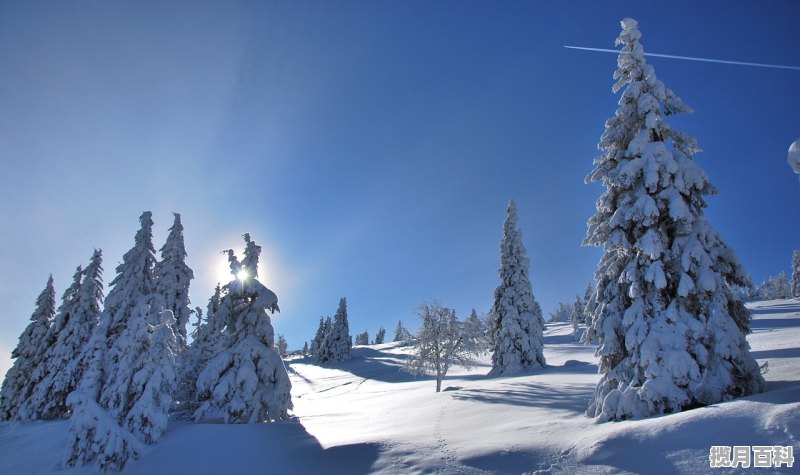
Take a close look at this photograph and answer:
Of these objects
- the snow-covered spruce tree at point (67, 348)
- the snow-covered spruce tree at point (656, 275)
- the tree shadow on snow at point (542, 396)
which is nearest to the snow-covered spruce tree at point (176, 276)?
the snow-covered spruce tree at point (67, 348)

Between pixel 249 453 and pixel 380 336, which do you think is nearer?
pixel 249 453

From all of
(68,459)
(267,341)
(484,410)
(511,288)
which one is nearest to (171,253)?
(267,341)

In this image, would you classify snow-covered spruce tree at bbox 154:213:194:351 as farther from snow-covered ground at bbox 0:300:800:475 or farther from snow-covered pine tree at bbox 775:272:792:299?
snow-covered pine tree at bbox 775:272:792:299

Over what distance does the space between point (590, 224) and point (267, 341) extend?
57.1 ft

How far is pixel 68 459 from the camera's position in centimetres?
1405

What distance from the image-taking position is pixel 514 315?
39031mm

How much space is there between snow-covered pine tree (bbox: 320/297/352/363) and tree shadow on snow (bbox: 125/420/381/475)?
64799 mm

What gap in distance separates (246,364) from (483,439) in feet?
45.6

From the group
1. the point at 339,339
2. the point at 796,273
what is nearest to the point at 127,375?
the point at 339,339

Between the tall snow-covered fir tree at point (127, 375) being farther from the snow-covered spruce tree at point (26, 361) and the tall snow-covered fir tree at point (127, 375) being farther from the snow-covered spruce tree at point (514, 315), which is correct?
the snow-covered spruce tree at point (514, 315)

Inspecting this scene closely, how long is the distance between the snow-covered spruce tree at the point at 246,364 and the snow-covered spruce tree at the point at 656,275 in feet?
50.9

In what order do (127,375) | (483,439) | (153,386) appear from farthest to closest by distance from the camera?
(127,375) < (153,386) < (483,439)

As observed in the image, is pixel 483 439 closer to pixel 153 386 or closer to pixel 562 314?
pixel 153 386

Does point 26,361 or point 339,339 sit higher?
point 26,361
